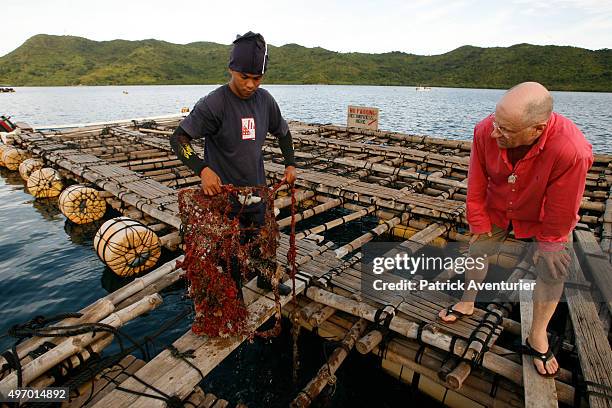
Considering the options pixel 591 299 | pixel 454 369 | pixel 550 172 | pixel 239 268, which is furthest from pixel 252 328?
pixel 591 299

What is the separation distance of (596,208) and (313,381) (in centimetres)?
1001

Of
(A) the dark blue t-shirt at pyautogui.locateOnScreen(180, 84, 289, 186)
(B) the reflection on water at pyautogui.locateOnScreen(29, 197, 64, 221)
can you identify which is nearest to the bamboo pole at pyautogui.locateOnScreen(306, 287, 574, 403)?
(A) the dark blue t-shirt at pyautogui.locateOnScreen(180, 84, 289, 186)

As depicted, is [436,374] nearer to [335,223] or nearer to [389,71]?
[335,223]

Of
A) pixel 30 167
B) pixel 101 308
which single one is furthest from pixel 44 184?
pixel 101 308

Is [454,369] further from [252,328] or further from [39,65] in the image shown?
[39,65]

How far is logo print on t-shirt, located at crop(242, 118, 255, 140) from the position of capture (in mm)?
3961

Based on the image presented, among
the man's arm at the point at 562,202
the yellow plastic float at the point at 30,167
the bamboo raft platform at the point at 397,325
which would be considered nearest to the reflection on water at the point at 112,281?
→ the bamboo raft platform at the point at 397,325

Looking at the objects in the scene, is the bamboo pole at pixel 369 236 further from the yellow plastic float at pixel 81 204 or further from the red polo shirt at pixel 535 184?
the yellow plastic float at pixel 81 204

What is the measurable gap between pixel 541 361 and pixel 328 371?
8.37ft

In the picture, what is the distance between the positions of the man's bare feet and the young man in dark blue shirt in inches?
140

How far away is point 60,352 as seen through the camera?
12.9ft

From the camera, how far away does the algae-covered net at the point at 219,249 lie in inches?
149

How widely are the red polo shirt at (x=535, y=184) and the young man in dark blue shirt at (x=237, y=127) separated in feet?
8.03

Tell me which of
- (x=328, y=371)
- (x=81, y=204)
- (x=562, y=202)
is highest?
(x=562, y=202)
